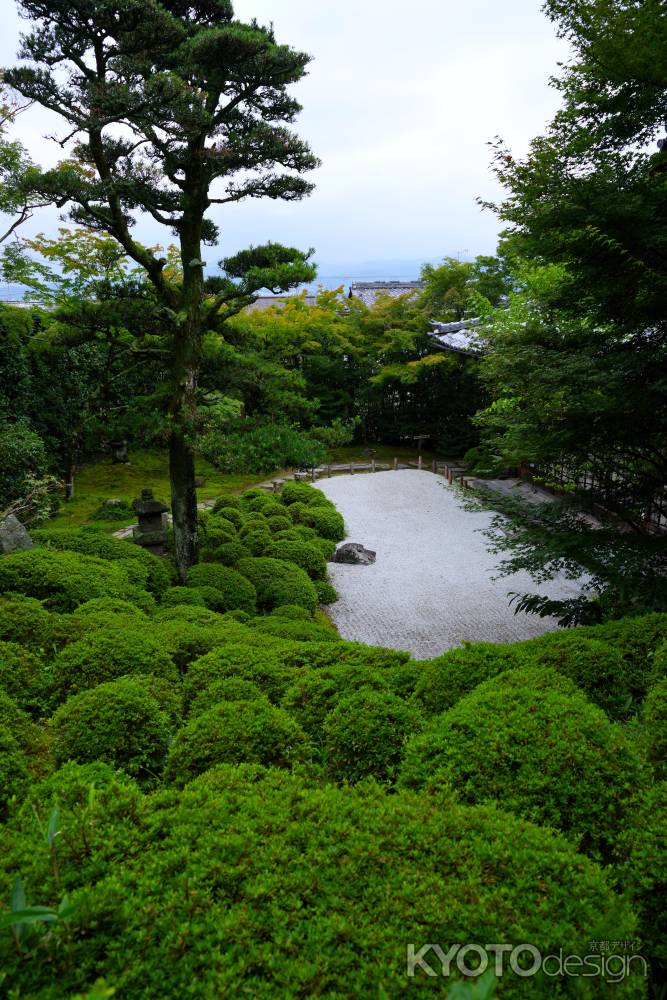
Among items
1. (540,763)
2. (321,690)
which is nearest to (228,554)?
(321,690)

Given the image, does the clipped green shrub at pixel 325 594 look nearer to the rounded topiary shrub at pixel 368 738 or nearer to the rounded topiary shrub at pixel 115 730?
the rounded topiary shrub at pixel 115 730

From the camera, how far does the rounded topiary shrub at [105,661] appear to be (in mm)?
3791

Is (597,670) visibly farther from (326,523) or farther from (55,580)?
(326,523)

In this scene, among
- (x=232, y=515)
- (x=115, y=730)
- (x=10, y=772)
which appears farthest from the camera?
(x=232, y=515)

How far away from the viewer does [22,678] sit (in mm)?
3855

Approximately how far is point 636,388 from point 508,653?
3645mm

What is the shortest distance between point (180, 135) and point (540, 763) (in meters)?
7.93

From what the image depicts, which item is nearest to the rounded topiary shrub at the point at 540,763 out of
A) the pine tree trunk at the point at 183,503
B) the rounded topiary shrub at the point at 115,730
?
the rounded topiary shrub at the point at 115,730

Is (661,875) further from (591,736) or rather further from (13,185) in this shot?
(13,185)

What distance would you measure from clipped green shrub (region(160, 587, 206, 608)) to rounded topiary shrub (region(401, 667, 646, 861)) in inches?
235

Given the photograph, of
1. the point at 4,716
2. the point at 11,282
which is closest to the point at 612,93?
the point at 4,716

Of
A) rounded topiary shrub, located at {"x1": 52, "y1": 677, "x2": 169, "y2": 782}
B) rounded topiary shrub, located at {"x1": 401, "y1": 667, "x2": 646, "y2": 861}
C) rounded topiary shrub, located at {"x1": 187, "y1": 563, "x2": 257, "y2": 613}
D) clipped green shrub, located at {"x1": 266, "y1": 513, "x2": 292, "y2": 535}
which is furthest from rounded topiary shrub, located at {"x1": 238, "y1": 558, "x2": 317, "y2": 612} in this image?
rounded topiary shrub, located at {"x1": 401, "y1": 667, "x2": 646, "y2": 861}

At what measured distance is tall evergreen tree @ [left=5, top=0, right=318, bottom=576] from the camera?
660cm

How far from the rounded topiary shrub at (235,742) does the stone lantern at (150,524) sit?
7.81 metres
